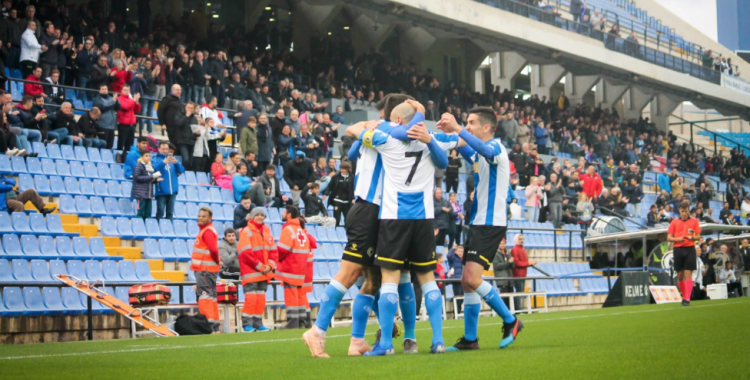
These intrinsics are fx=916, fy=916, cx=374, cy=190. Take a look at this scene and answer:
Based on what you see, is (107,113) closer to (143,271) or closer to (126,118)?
(126,118)

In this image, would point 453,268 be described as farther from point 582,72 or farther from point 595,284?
point 582,72

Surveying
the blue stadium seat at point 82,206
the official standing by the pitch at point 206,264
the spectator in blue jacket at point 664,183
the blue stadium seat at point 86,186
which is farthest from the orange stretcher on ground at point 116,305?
the spectator in blue jacket at point 664,183

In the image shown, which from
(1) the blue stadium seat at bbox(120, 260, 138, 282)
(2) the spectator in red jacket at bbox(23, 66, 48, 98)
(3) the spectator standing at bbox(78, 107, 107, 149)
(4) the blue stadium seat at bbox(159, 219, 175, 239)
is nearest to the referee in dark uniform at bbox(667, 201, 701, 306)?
(4) the blue stadium seat at bbox(159, 219, 175, 239)

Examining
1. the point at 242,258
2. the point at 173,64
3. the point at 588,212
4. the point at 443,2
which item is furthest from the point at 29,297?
the point at 443,2

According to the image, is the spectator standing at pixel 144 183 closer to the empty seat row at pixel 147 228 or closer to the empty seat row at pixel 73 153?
the empty seat row at pixel 147 228

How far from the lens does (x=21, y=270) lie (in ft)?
44.0

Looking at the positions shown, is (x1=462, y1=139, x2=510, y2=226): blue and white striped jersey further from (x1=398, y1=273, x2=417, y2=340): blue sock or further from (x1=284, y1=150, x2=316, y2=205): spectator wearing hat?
(x1=284, y1=150, x2=316, y2=205): spectator wearing hat

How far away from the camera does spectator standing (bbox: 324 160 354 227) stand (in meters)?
18.8

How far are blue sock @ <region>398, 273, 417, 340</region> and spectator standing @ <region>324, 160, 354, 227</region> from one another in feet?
35.7

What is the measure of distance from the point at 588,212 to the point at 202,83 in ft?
38.9

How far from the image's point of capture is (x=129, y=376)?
19.6ft

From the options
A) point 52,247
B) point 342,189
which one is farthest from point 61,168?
point 342,189

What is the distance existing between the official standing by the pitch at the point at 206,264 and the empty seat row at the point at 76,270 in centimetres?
154

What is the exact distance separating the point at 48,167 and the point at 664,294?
44.9 feet
